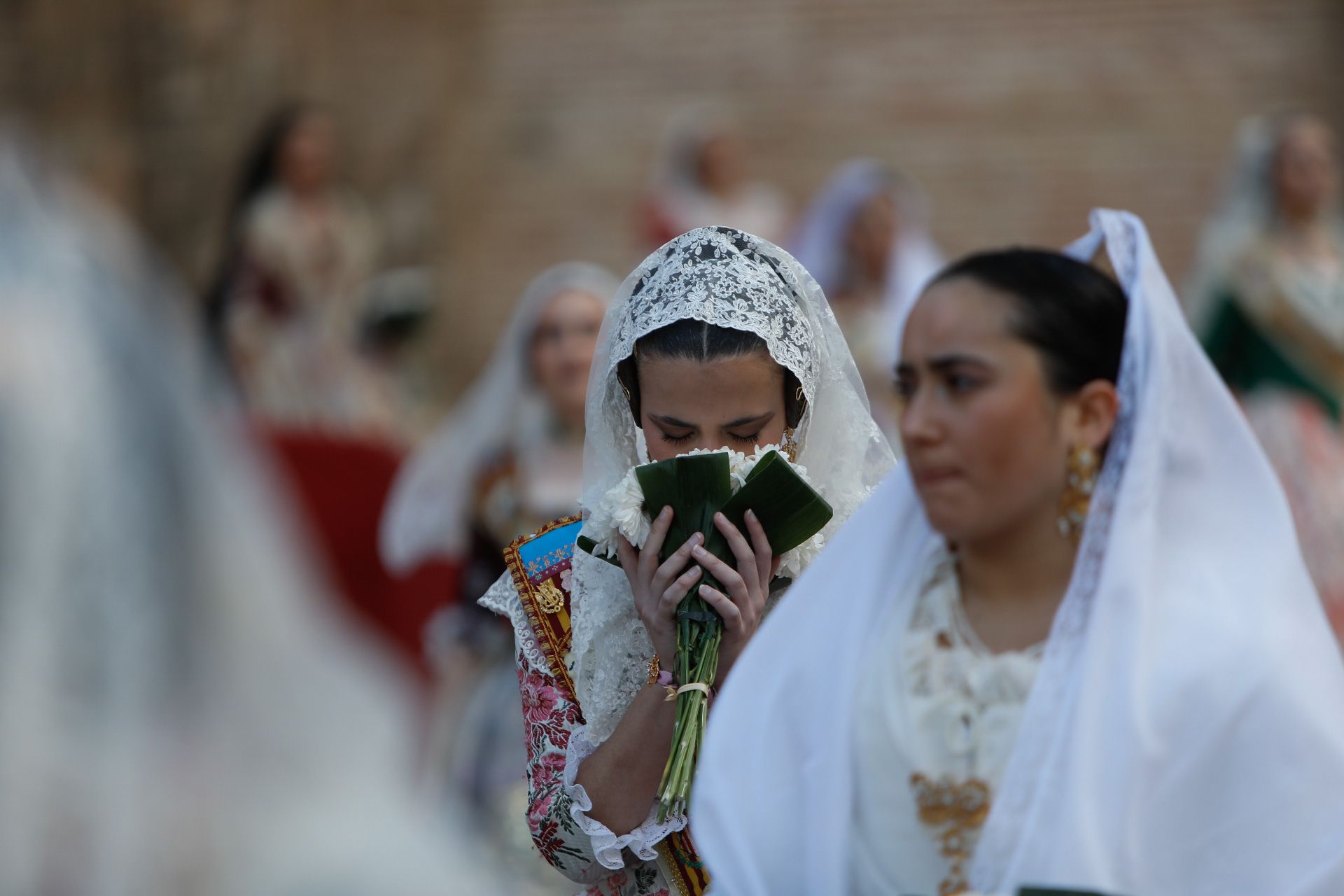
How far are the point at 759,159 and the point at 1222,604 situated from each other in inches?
411

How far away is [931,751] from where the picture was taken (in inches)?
96.9

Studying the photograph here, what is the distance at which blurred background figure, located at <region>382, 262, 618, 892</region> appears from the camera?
19.5ft

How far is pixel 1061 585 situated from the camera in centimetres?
251

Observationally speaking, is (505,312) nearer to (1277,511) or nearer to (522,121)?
(522,121)

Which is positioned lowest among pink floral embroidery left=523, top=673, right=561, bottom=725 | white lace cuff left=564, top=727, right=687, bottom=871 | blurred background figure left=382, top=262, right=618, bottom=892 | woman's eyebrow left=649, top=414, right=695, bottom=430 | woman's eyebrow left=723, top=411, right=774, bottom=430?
white lace cuff left=564, top=727, right=687, bottom=871

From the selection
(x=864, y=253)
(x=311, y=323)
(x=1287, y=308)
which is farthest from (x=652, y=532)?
(x=311, y=323)

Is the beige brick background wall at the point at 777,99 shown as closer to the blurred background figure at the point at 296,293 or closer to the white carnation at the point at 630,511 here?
the blurred background figure at the point at 296,293

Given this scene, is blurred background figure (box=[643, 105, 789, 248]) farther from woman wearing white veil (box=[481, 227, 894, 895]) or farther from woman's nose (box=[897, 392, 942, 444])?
woman's nose (box=[897, 392, 942, 444])

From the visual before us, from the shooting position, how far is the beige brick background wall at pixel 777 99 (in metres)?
12.1

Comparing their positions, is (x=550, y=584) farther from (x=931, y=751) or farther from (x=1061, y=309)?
(x=1061, y=309)

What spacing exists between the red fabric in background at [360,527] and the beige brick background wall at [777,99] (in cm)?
310

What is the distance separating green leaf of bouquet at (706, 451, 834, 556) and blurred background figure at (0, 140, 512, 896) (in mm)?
1127

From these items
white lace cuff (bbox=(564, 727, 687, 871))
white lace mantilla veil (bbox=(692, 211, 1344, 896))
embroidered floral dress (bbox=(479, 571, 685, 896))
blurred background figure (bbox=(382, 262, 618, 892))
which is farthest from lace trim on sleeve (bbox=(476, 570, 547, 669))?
blurred background figure (bbox=(382, 262, 618, 892))

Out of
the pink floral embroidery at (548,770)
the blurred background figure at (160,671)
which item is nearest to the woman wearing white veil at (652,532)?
the pink floral embroidery at (548,770)
